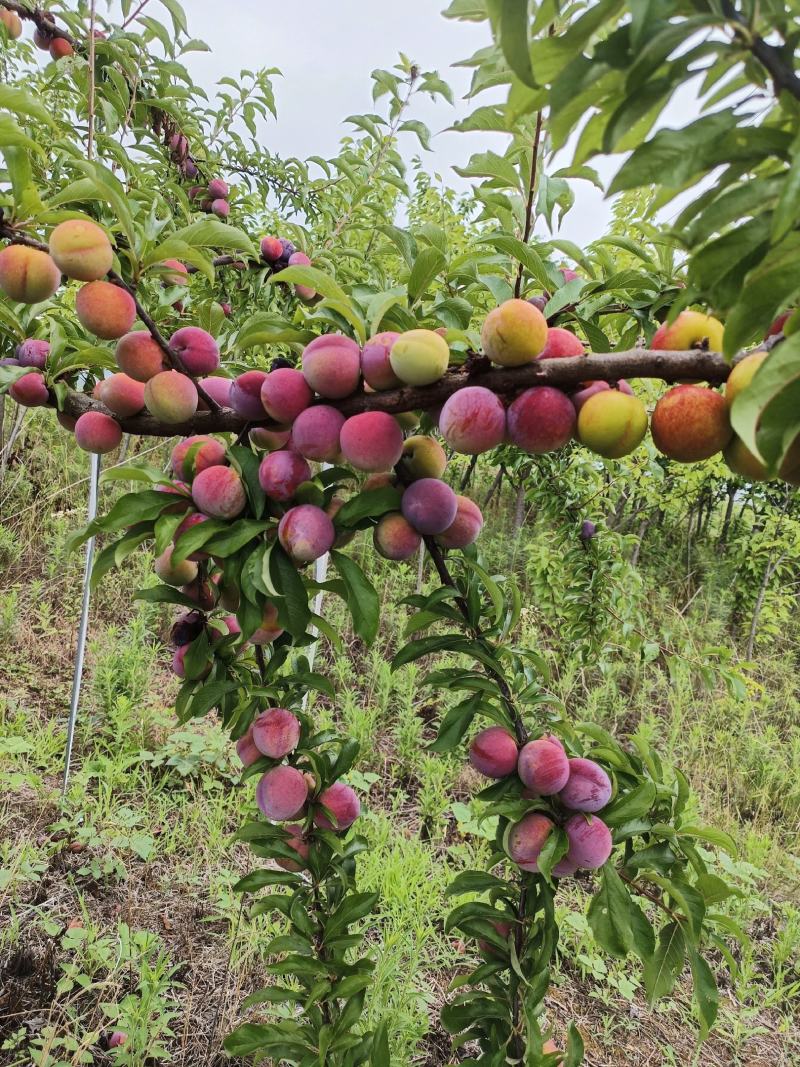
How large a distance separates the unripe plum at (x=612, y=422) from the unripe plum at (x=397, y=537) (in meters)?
0.19

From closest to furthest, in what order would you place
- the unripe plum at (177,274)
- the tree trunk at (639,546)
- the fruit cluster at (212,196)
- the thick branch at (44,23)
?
the unripe plum at (177,274) → the thick branch at (44,23) → the fruit cluster at (212,196) → the tree trunk at (639,546)

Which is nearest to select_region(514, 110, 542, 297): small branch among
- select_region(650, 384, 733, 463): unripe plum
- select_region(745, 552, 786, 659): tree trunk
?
select_region(650, 384, 733, 463): unripe plum

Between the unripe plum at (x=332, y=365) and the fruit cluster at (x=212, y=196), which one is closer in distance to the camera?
the unripe plum at (x=332, y=365)

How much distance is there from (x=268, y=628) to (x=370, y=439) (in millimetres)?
241

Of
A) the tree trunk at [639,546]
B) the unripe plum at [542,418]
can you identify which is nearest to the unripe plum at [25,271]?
the unripe plum at [542,418]

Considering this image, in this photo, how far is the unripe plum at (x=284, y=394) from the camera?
0.54 metres

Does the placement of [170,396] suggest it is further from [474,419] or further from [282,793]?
[282,793]

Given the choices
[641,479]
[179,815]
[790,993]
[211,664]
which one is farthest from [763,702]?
[211,664]

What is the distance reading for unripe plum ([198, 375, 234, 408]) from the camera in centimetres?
65

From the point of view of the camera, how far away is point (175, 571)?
0.60 m

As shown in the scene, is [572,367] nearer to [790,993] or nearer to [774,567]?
[790,993]

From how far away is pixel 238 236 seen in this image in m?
0.63

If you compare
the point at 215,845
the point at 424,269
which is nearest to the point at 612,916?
the point at 424,269

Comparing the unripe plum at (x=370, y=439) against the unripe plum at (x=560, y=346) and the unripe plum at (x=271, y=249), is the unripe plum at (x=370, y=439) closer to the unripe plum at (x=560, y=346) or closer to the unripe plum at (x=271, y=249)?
the unripe plum at (x=560, y=346)
